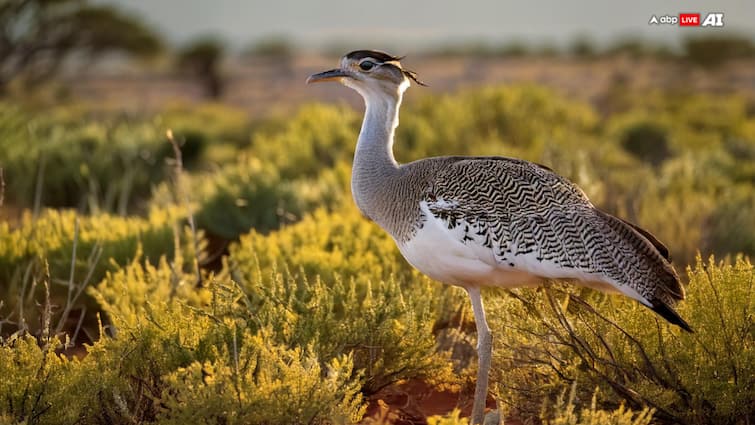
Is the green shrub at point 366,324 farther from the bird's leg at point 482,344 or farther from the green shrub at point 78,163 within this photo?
the green shrub at point 78,163

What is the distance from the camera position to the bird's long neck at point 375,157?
4301mm

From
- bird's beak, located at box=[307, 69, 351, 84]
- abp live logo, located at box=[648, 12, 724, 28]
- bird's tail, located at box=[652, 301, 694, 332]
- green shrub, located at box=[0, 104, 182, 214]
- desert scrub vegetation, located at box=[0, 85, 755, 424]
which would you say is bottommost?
green shrub, located at box=[0, 104, 182, 214]

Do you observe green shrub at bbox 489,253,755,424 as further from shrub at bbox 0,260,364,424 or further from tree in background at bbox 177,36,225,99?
tree in background at bbox 177,36,225,99

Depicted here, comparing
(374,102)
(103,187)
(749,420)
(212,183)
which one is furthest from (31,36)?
(749,420)

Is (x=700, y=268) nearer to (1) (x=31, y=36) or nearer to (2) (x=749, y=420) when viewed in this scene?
(2) (x=749, y=420)

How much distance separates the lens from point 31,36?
895 inches

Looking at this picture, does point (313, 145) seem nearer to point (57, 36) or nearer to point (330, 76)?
point (330, 76)

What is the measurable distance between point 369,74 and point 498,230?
105 cm

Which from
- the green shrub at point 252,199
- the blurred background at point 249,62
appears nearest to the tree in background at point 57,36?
the blurred background at point 249,62

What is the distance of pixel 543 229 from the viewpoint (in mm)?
3797

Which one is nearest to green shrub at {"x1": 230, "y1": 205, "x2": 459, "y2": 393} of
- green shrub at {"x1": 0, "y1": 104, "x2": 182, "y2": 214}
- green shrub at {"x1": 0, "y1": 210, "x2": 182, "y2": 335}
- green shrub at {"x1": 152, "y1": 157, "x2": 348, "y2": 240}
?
green shrub at {"x1": 0, "y1": 210, "x2": 182, "y2": 335}

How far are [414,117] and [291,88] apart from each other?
3514cm

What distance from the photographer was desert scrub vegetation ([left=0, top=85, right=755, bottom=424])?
3646 millimetres

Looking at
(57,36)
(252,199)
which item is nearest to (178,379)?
(252,199)
